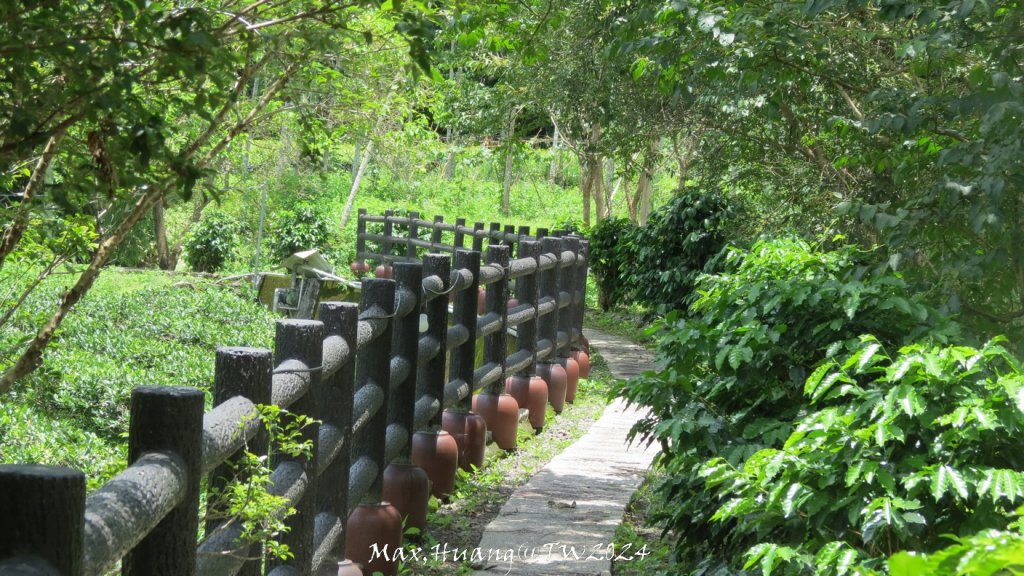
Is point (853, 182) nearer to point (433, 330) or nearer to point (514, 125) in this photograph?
point (433, 330)

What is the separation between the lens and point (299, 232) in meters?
20.3

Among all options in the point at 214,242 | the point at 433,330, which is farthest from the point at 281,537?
the point at 214,242

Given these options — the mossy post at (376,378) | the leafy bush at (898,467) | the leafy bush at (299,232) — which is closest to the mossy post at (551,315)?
the mossy post at (376,378)

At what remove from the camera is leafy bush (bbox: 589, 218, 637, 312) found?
1648 centimetres

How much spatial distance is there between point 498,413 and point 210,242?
13738 millimetres

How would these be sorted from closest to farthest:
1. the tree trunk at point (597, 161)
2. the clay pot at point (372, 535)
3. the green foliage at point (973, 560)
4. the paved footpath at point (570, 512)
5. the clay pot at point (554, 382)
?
the green foliage at point (973, 560)
the clay pot at point (372, 535)
the paved footpath at point (570, 512)
the clay pot at point (554, 382)
the tree trunk at point (597, 161)

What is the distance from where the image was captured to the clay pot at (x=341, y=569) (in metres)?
4.36

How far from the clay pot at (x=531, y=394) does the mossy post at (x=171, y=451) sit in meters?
5.58

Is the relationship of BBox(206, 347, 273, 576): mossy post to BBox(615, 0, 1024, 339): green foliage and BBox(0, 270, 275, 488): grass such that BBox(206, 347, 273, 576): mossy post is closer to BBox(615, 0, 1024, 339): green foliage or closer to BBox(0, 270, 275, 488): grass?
BBox(0, 270, 275, 488): grass

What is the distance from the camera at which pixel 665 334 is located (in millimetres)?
4422

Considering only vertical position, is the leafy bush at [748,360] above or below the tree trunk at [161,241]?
above

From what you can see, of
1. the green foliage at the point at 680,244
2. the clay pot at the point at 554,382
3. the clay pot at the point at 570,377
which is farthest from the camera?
the green foliage at the point at 680,244

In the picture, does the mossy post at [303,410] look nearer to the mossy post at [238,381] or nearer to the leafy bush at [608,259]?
the mossy post at [238,381]

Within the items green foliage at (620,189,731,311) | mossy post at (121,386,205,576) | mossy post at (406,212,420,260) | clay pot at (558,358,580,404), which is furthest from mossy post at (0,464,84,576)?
mossy post at (406,212,420,260)
